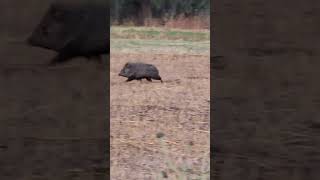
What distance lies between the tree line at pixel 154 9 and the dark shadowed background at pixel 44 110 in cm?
2901

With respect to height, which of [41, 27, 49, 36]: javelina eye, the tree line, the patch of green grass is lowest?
[41, 27, 49, 36]: javelina eye

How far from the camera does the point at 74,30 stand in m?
1.13

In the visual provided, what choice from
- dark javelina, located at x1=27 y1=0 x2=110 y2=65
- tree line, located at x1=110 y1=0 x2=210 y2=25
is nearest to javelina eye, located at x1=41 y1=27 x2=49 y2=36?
dark javelina, located at x1=27 y1=0 x2=110 y2=65

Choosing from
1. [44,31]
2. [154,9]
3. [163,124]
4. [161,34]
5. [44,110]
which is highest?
[154,9]

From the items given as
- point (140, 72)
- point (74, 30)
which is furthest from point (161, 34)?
point (74, 30)

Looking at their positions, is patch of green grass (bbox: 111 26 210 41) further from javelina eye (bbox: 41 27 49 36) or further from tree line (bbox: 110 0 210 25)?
javelina eye (bbox: 41 27 49 36)

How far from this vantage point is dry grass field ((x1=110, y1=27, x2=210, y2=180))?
490cm

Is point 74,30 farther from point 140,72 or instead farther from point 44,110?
point 140,72

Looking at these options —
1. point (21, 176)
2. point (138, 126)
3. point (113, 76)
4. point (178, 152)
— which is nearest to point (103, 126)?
point (21, 176)

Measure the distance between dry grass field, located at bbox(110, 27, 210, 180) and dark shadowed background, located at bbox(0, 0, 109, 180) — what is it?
3418 mm
